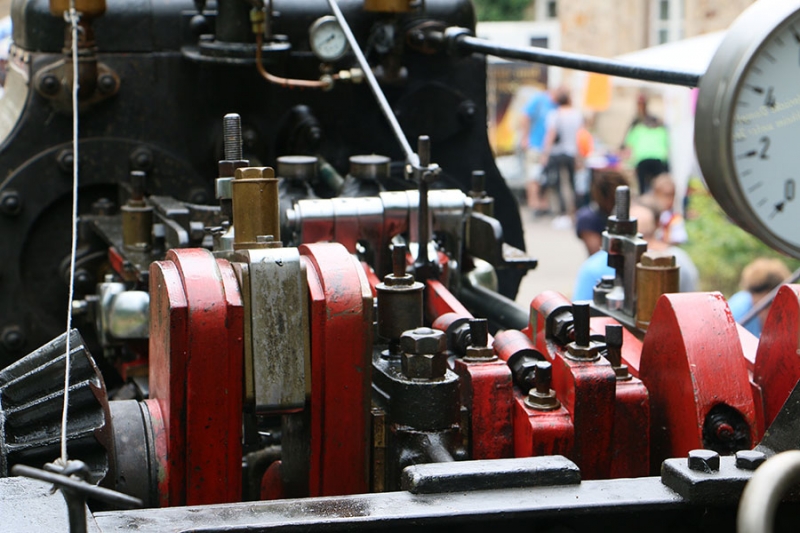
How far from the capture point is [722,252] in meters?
9.02

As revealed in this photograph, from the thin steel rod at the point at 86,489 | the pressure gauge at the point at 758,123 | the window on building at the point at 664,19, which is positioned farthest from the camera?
the window on building at the point at 664,19

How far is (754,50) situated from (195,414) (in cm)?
105

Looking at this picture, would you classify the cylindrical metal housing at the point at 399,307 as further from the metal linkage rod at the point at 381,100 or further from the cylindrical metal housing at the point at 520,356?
the metal linkage rod at the point at 381,100

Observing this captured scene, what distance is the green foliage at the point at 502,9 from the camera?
71.7 feet

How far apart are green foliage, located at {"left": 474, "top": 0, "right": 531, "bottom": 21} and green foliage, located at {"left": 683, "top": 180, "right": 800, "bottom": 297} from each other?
42.9 feet

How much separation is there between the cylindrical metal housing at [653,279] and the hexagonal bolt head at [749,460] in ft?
3.07

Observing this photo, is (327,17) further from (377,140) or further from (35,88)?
(35,88)

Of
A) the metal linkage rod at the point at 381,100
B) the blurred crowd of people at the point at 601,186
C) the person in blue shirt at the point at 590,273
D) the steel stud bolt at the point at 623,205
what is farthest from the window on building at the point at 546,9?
the steel stud bolt at the point at 623,205

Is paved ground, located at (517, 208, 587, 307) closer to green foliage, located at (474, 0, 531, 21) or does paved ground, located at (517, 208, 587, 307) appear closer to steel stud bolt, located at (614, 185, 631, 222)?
steel stud bolt, located at (614, 185, 631, 222)

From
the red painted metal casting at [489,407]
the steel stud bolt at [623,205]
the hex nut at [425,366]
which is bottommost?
the red painted metal casting at [489,407]

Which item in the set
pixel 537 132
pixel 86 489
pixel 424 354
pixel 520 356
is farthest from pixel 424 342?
pixel 537 132

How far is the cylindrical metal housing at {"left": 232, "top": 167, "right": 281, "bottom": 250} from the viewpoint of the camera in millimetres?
2150

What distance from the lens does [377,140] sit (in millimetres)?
3855

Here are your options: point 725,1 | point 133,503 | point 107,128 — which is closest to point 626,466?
point 133,503
